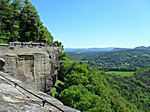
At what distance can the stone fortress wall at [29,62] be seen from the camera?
25906 millimetres

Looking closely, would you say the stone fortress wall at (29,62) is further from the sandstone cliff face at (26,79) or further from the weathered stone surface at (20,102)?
the weathered stone surface at (20,102)

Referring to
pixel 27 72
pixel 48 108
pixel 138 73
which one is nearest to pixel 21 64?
pixel 27 72

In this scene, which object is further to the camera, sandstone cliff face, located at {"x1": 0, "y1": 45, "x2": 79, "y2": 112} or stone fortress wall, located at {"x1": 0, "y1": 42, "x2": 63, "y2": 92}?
stone fortress wall, located at {"x1": 0, "y1": 42, "x2": 63, "y2": 92}

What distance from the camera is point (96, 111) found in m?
37.9

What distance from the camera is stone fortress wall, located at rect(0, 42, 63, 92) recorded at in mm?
Answer: 25906

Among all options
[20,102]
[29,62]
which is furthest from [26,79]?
[20,102]

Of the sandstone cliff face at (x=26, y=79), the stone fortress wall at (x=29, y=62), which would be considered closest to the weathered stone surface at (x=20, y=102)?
the sandstone cliff face at (x=26, y=79)

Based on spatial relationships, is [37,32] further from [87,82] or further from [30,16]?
[87,82]

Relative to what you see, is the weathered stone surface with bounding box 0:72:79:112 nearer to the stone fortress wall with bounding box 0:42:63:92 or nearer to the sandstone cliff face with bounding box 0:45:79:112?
the sandstone cliff face with bounding box 0:45:79:112

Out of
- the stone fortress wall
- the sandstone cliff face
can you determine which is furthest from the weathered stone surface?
the stone fortress wall

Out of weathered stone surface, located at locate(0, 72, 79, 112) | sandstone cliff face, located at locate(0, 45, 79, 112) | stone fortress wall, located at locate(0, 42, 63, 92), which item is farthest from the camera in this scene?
stone fortress wall, located at locate(0, 42, 63, 92)

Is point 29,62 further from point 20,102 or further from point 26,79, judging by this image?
point 20,102

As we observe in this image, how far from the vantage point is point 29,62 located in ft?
97.2

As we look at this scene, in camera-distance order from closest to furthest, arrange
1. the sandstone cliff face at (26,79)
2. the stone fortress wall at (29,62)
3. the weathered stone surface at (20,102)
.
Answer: the weathered stone surface at (20,102), the sandstone cliff face at (26,79), the stone fortress wall at (29,62)
